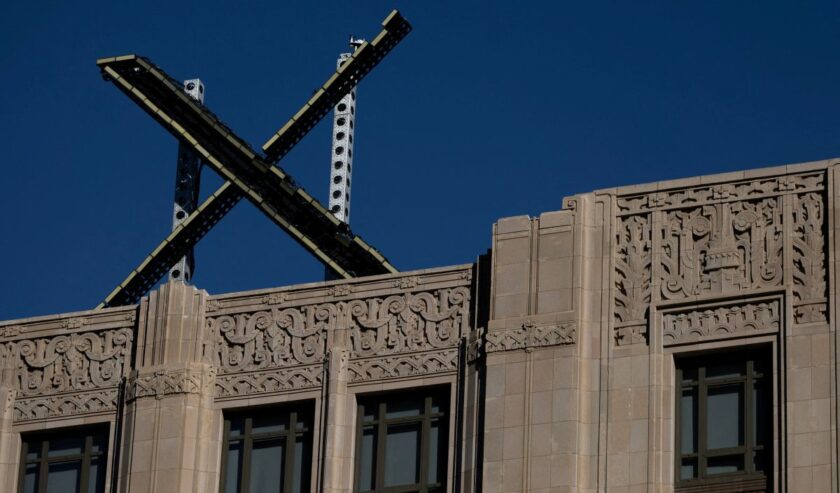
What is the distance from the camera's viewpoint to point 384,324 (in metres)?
56.4

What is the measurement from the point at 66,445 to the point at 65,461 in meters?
0.33

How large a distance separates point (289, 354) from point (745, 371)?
921 cm

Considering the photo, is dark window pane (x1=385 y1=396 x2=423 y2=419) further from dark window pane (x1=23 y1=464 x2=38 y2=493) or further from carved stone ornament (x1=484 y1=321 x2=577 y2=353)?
dark window pane (x1=23 y1=464 x2=38 y2=493)

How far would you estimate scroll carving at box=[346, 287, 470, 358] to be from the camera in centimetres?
5591

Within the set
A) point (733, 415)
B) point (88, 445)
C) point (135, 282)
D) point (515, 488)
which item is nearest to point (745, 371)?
point (733, 415)

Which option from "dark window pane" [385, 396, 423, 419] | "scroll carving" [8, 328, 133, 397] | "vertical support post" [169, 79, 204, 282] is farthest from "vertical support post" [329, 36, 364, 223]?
"dark window pane" [385, 396, 423, 419]

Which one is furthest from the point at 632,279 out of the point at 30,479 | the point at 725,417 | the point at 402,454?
the point at 30,479

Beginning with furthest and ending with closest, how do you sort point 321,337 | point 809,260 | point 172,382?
point 172,382, point 321,337, point 809,260

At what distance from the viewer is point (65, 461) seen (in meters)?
58.7

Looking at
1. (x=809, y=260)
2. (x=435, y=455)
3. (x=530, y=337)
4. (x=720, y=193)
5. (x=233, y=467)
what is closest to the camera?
(x=809, y=260)

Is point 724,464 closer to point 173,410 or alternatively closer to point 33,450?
point 173,410

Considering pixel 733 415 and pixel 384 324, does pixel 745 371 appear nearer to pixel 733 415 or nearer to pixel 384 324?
pixel 733 415

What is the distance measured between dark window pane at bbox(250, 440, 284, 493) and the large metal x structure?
844 cm

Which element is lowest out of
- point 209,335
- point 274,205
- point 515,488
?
point 515,488
